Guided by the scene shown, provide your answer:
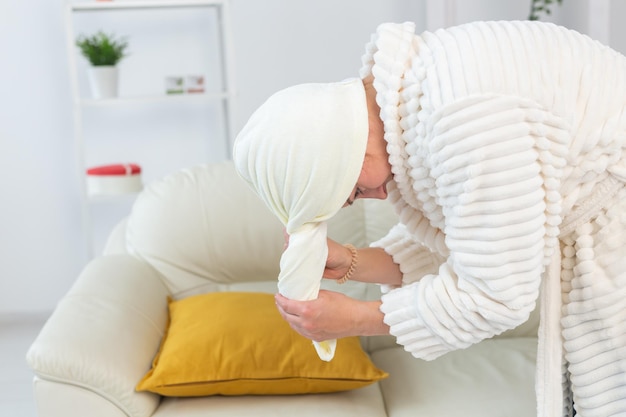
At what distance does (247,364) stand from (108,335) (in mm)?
318

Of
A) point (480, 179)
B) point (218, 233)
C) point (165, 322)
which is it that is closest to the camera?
point (480, 179)

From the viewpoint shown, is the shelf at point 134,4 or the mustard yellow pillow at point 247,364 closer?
the mustard yellow pillow at point 247,364

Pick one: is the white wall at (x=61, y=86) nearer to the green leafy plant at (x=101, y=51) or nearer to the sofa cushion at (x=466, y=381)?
the green leafy plant at (x=101, y=51)

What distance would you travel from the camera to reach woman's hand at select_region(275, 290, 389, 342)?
127 cm

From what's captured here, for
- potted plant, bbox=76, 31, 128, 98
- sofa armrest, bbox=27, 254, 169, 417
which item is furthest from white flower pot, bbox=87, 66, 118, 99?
sofa armrest, bbox=27, 254, 169, 417

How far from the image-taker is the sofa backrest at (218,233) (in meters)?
2.26

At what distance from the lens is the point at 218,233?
226 cm

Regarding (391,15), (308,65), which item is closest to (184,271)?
(308,65)

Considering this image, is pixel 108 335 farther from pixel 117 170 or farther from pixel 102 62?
pixel 102 62

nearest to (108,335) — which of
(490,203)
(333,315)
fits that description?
(333,315)

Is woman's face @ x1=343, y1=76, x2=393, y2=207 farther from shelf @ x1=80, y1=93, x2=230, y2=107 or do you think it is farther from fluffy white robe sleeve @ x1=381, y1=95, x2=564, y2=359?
shelf @ x1=80, y1=93, x2=230, y2=107

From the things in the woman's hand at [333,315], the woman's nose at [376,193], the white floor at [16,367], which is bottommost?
the white floor at [16,367]

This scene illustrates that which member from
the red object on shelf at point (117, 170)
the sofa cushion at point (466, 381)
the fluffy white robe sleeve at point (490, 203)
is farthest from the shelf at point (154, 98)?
the fluffy white robe sleeve at point (490, 203)

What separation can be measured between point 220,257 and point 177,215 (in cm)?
17
